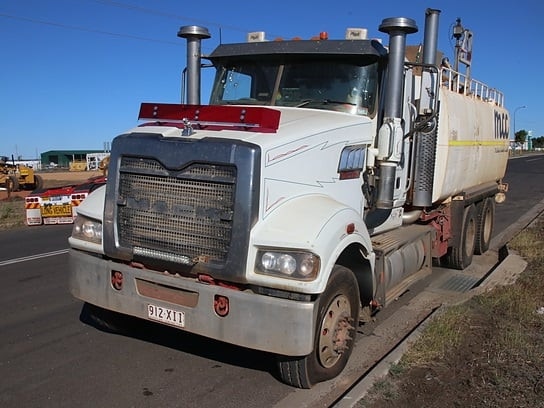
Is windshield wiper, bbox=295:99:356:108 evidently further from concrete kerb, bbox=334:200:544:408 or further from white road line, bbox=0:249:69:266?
white road line, bbox=0:249:69:266

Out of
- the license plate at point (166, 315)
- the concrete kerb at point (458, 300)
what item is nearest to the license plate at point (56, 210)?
the concrete kerb at point (458, 300)

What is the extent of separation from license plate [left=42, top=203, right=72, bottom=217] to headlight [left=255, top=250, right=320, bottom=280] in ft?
38.7

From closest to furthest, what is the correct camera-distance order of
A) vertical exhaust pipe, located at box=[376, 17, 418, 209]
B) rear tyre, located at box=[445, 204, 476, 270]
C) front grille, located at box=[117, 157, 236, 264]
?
front grille, located at box=[117, 157, 236, 264] < vertical exhaust pipe, located at box=[376, 17, 418, 209] < rear tyre, located at box=[445, 204, 476, 270]

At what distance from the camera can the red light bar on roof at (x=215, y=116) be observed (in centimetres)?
421

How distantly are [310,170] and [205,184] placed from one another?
0.91 m

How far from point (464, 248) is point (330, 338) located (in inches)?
201

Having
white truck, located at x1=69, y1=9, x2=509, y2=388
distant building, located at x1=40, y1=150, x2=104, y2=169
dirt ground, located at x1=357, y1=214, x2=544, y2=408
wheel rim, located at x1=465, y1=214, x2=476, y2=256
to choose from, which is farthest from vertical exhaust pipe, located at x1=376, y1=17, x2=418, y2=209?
distant building, located at x1=40, y1=150, x2=104, y2=169

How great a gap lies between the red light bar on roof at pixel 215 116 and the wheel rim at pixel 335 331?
145 cm

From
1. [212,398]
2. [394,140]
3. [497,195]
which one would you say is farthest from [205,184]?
[497,195]

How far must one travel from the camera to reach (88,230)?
15.2ft

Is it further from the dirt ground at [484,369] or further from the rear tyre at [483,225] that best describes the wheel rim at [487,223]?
the dirt ground at [484,369]

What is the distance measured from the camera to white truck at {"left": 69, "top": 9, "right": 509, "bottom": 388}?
3873mm

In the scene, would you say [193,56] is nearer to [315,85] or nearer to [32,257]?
[315,85]

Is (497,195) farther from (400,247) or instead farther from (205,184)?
(205,184)
